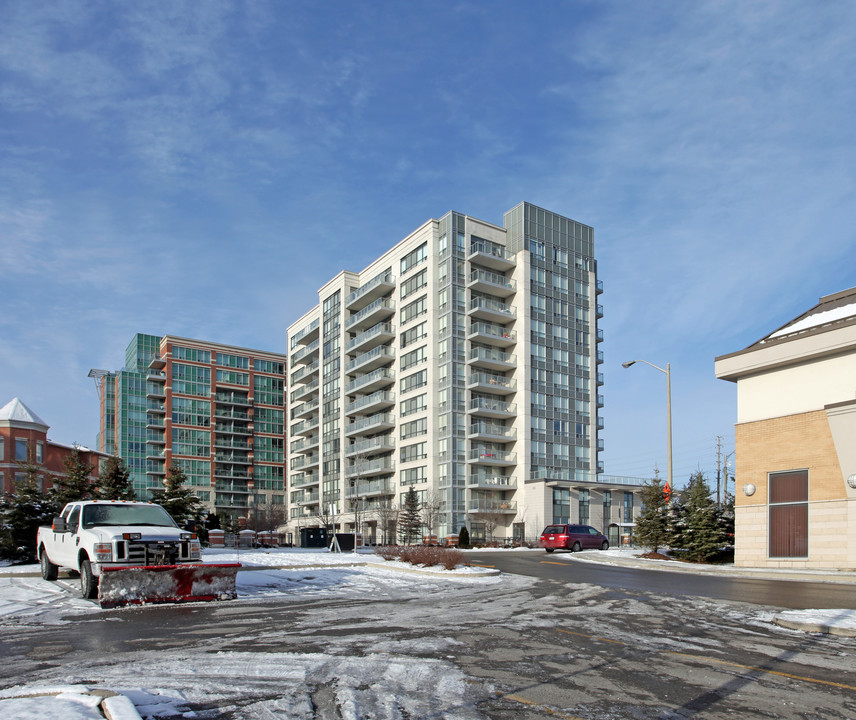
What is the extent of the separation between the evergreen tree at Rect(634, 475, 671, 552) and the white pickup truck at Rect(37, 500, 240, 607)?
23447 mm

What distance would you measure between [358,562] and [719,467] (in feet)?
218

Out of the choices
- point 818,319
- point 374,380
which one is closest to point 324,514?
point 374,380

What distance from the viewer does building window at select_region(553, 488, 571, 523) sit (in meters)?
70.7

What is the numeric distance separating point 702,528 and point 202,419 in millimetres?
101361

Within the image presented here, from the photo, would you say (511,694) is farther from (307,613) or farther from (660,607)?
(660,607)

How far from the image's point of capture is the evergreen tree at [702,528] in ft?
98.3

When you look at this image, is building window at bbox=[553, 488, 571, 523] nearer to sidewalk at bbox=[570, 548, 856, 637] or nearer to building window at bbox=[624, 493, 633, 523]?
building window at bbox=[624, 493, 633, 523]

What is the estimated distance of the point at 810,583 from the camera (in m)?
20.7

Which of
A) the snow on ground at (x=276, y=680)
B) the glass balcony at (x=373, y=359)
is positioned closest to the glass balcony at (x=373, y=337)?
the glass balcony at (x=373, y=359)

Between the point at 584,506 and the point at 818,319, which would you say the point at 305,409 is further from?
the point at 818,319

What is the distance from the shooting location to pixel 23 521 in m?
24.7

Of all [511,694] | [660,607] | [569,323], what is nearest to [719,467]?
[569,323]

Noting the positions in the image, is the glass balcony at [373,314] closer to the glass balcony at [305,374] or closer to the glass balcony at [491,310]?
the glass balcony at [491,310]

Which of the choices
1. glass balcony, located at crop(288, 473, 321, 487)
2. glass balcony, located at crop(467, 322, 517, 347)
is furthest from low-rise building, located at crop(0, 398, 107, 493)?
glass balcony, located at crop(288, 473, 321, 487)
